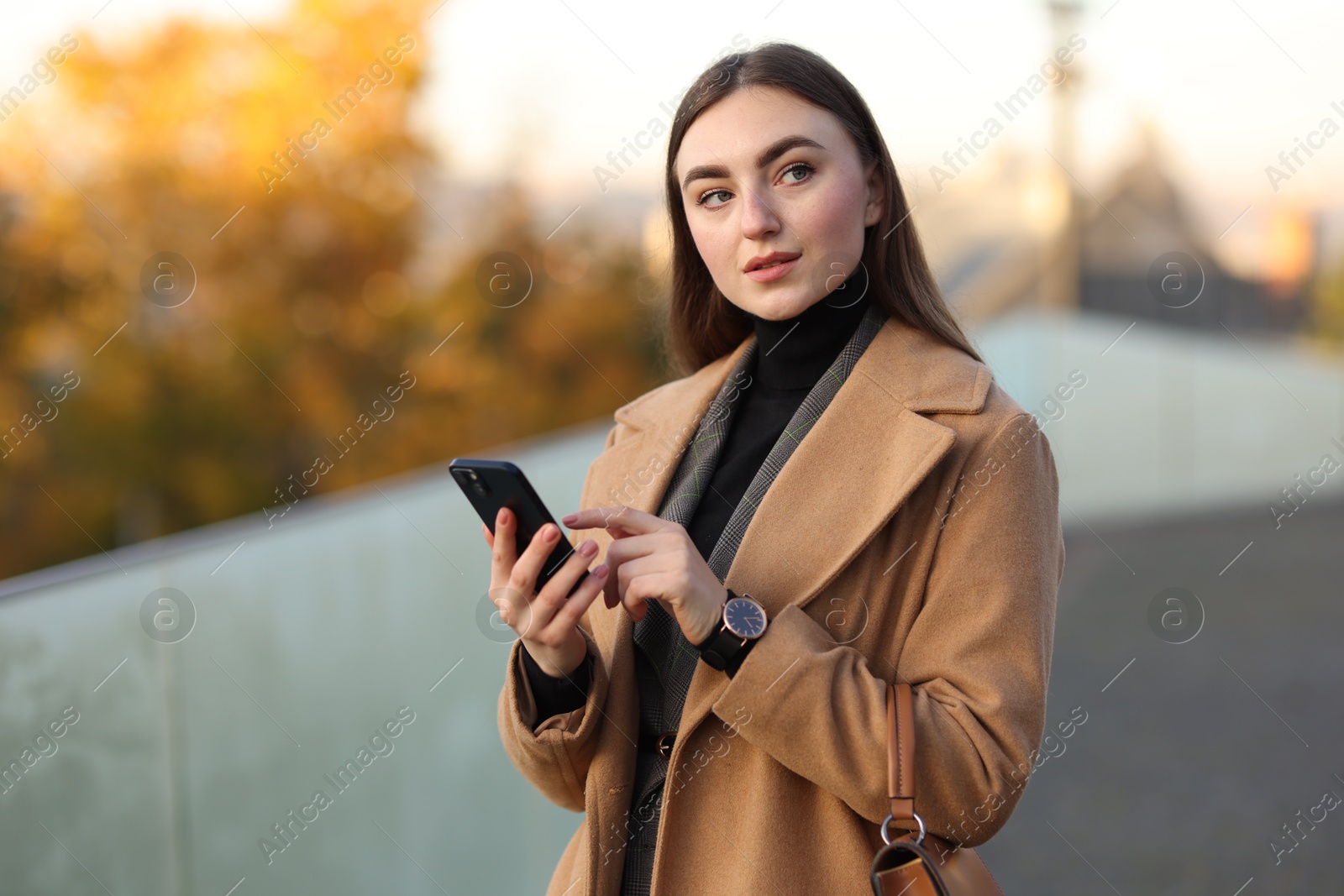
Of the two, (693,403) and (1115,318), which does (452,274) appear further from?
(693,403)

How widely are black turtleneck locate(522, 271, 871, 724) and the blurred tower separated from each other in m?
12.5

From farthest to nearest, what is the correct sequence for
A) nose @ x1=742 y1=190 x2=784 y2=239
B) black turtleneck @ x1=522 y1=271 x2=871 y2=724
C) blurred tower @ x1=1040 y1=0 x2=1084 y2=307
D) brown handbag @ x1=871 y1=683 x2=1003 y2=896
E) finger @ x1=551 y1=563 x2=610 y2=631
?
blurred tower @ x1=1040 y1=0 x2=1084 y2=307 < black turtleneck @ x1=522 y1=271 x2=871 y2=724 < nose @ x1=742 y1=190 x2=784 y2=239 < finger @ x1=551 y1=563 x2=610 y2=631 < brown handbag @ x1=871 y1=683 x2=1003 y2=896

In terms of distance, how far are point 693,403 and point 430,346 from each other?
11.9 meters

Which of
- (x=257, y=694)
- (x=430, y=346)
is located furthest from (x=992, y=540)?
(x=430, y=346)

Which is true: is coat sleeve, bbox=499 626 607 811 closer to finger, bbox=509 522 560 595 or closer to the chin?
finger, bbox=509 522 560 595

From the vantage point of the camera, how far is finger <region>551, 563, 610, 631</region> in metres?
1.60

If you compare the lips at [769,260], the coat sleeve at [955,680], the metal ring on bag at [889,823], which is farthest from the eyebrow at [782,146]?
the metal ring on bag at [889,823]

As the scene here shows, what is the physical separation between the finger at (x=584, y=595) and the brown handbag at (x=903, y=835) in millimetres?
423

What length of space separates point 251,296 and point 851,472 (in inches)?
484

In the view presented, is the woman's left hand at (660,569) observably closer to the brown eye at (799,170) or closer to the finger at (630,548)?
the finger at (630,548)

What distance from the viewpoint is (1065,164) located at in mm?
14000

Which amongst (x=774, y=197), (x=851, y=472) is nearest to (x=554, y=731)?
(x=851, y=472)

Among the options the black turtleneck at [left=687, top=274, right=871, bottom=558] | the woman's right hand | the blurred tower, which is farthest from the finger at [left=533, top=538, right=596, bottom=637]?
the blurred tower

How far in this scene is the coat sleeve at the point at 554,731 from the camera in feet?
5.91
